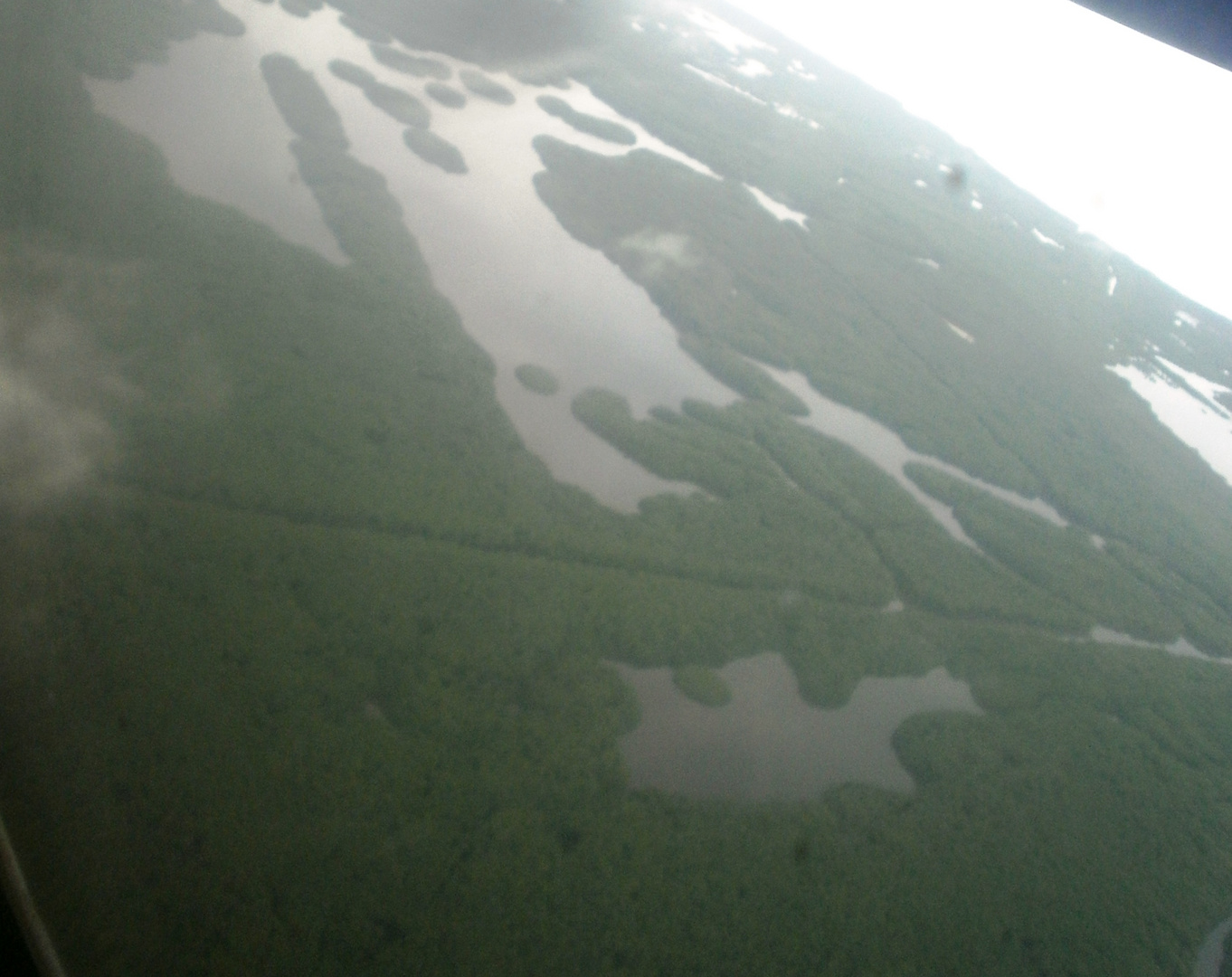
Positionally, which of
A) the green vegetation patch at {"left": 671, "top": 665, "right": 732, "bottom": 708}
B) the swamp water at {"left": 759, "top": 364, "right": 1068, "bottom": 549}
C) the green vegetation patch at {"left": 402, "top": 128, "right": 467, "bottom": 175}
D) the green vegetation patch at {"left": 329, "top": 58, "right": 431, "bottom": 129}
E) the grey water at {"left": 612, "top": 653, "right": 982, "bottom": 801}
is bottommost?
the grey water at {"left": 612, "top": 653, "right": 982, "bottom": 801}

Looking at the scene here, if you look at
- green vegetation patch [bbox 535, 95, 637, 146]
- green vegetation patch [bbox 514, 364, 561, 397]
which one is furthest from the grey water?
green vegetation patch [bbox 535, 95, 637, 146]

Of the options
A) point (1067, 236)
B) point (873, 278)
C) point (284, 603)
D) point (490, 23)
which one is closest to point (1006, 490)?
point (873, 278)

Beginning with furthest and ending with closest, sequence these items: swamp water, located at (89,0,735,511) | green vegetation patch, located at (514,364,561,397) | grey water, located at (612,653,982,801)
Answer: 1. green vegetation patch, located at (514,364,561,397)
2. swamp water, located at (89,0,735,511)
3. grey water, located at (612,653,982,801)

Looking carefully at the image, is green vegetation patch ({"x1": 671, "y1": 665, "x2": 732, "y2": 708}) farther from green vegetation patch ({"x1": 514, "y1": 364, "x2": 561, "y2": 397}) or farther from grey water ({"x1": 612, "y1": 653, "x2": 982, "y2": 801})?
green vegetation patch ({"x1": 514, "y1": 364, "x2": 561, "y2": 397})

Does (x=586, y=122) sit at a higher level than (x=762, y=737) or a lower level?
higher

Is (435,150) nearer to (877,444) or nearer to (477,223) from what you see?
(477,223)

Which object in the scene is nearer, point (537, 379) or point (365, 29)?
point (537, 379)

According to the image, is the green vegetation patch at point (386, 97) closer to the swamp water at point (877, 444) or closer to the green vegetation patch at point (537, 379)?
the green vegetation patch at point (537, 379)

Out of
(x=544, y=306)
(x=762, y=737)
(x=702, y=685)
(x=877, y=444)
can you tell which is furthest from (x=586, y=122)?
(x=762, y=737)
